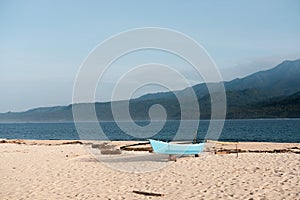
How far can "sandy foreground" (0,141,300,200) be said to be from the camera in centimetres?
955

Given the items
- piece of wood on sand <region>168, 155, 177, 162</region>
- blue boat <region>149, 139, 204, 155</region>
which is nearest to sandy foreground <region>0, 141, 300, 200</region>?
piece of wood on sand <region>168, 155, 177, 162</region>

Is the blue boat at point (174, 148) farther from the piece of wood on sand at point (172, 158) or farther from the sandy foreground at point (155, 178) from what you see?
the sandy foreground at point (155, 178)

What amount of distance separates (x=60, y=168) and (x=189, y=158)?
5.70 meters

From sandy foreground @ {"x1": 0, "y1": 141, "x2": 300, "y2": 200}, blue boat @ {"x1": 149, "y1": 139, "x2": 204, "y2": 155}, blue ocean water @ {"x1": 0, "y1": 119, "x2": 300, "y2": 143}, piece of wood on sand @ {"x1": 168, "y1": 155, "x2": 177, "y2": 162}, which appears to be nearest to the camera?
sandy foreground @ {"x1": 0, "y1": 141, "x2": 300, "y2": 200}

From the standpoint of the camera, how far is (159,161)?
15.9 m

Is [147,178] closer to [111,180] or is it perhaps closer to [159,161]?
[111,180]

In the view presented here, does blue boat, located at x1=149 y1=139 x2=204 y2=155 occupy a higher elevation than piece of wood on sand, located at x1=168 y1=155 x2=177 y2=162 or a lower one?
higher

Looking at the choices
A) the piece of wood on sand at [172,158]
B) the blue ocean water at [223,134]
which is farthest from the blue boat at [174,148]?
the blue ocean water at [223,134]

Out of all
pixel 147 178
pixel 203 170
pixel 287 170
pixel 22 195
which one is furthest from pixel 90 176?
pixel 287 170

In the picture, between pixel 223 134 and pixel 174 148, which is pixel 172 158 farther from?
pixel 223 134

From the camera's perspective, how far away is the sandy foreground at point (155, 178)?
9.55 m

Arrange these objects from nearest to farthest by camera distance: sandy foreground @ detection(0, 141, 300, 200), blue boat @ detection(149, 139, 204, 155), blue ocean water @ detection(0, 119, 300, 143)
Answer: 1. sandy foreground @ detection(0, 141, 300, 200)
2. blue boat @ detection(149, 139, 204, 155)
3. blue ocean water @ detection(0, 119, 300, 143)

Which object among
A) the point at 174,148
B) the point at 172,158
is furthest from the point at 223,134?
the point at 172,158

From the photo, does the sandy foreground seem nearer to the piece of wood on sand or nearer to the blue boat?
the piece of wood on sand
